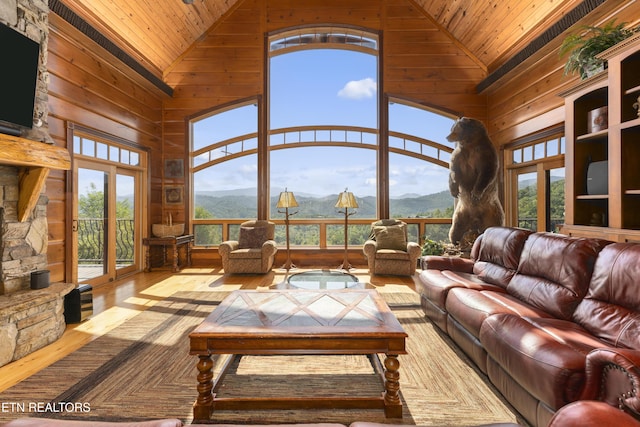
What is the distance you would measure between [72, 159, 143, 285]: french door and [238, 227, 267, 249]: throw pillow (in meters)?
1.81

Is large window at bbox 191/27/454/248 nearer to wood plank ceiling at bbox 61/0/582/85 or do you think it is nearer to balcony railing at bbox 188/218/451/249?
balcony railing at bbox 188/218/451/249

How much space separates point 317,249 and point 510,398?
464cm

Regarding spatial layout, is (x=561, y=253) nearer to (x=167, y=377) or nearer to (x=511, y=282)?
(x=511, y=282)

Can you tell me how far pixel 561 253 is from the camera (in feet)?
7.33

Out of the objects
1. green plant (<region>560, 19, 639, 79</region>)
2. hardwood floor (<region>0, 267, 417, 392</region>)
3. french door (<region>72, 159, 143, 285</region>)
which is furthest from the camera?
french door (<region>72, 159, 143, 285</region>)

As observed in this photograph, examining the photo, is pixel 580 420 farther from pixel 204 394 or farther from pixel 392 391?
pixel 204 394

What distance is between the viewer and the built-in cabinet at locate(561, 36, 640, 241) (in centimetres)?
258

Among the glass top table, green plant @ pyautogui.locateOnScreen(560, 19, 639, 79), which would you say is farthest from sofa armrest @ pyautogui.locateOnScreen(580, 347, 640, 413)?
green plant @ pyautogui.locateOnScreen(560, 19, 639, 79)

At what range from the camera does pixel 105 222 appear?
477cm

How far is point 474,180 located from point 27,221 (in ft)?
16.6

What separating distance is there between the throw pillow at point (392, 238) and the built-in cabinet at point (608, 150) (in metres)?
2.41

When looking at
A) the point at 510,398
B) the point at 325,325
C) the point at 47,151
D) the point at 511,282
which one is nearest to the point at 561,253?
the point at 511,282

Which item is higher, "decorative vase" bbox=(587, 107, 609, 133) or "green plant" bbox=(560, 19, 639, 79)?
"green plant" bbox=(560, 19, 639, 79)

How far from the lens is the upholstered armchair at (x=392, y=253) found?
199 inches
